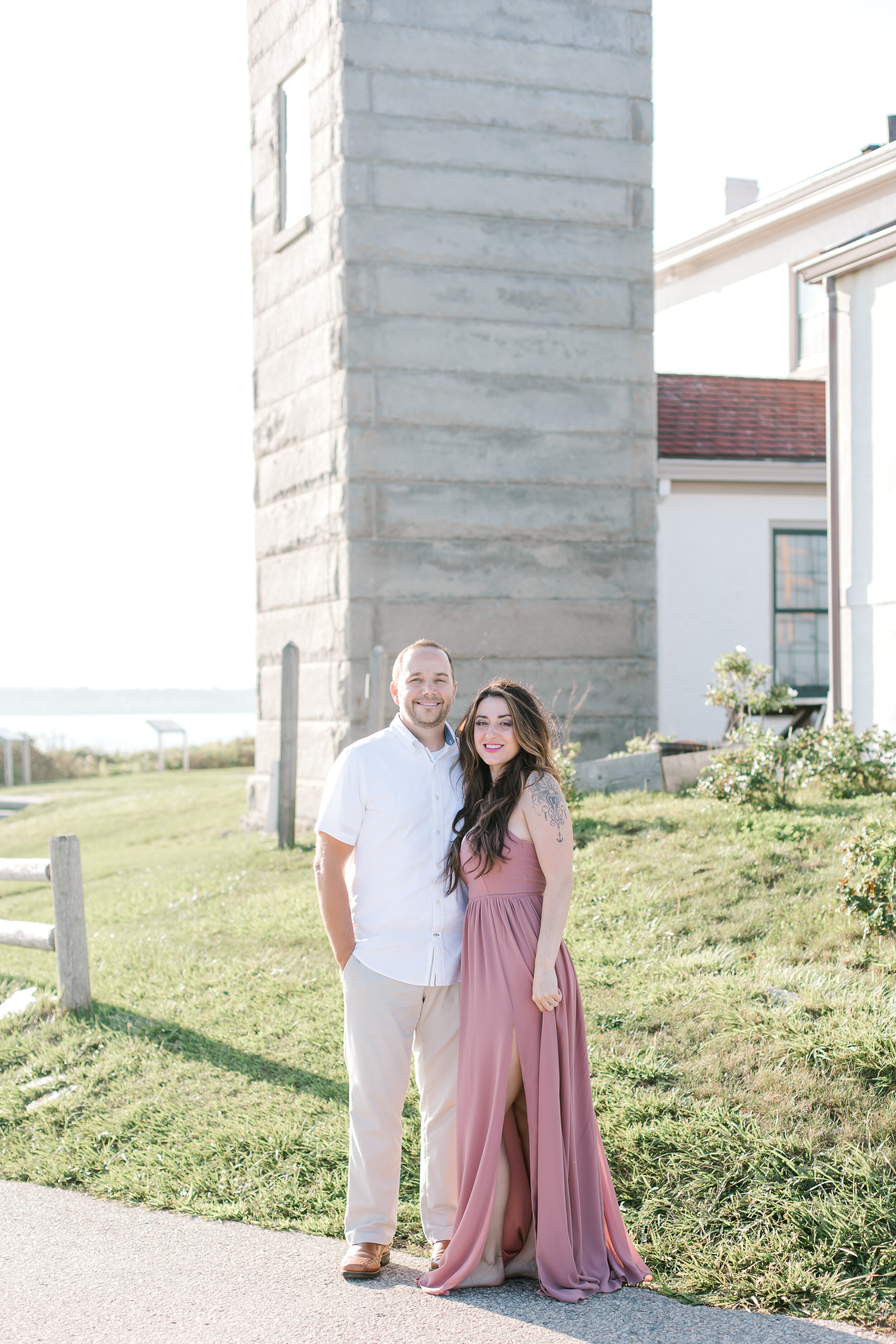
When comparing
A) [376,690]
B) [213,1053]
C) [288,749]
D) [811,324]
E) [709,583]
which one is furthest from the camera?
[811,324]

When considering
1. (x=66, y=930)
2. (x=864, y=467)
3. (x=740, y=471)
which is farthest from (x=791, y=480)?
(x=66, y=930)

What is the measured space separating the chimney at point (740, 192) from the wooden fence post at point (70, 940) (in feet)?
75.4

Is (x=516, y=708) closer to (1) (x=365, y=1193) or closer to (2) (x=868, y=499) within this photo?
(1) (x=365, y=1193)

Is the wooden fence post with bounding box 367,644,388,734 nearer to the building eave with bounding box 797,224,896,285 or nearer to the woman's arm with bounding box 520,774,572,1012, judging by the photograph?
the building eave with bounding box 797,224,896,285

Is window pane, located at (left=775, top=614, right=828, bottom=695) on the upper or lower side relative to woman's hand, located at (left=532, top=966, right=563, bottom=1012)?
upper

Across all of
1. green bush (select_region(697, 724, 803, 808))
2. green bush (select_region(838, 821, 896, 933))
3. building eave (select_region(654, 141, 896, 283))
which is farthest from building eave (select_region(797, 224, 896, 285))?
green bush (select_region(838, 821, 896, 933))

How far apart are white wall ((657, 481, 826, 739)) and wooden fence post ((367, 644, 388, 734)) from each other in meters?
5.18

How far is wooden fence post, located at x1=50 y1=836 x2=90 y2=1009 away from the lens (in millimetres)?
7453

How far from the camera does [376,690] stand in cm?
1134

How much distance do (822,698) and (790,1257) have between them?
42.0ft

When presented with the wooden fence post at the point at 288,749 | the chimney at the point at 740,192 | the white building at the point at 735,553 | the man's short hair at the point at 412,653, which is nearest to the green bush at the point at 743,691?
the white building at the point at 735,553

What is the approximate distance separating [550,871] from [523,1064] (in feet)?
2.18

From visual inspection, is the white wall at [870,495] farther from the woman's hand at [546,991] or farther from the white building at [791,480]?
the woman's hand at [546,991]

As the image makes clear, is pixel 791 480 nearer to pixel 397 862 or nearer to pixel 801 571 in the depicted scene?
pixel 801 571
